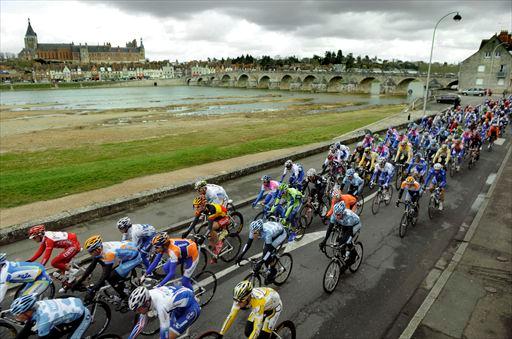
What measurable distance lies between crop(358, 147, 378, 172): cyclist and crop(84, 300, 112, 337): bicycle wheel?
10.3m

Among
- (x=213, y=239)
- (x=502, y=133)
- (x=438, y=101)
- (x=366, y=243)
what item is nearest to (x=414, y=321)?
(x=366, y=243)

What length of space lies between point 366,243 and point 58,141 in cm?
2960

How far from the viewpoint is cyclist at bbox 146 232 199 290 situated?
19.5 ft

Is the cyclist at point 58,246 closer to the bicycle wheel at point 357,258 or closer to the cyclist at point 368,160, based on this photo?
the bicycle wheel at point 357,258

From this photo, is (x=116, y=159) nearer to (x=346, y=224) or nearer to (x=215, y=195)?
(x=215, y=195)

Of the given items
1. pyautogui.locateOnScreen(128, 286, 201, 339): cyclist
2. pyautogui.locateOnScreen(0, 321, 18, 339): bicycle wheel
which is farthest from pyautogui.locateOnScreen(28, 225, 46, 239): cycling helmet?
pyautogui.locateOnScreen(128, 286, 201, 339): cyclist

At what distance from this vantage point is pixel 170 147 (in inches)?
984

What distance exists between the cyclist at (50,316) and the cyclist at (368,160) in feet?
36.3

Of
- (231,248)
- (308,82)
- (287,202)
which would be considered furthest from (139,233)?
(308,82)

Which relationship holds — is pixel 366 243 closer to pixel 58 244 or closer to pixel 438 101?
pixel 58 244

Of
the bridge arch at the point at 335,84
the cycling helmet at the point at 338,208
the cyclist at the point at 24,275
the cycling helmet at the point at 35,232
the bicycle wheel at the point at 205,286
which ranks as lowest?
the bicycle wheel at the point at 205,286

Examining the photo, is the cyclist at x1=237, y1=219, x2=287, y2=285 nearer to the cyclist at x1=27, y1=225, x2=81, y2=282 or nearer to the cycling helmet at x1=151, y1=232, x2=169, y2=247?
the cycling helmet at x1=151, y1=232, x2=169, y2=247

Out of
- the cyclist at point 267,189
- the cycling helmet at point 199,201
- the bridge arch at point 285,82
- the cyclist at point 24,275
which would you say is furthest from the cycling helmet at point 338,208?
the bridge arch at point 285,82

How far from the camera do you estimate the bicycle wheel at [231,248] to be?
8.40 m
